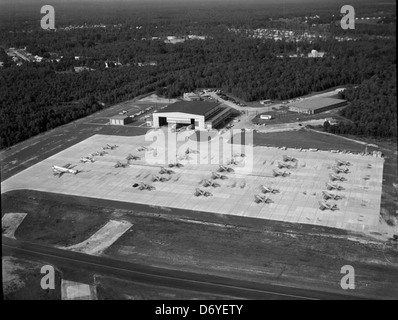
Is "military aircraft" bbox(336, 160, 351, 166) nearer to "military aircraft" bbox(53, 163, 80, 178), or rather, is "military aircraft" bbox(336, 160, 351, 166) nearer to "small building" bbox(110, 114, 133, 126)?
"military aircraft" bbox(53, 163, 80, 178)

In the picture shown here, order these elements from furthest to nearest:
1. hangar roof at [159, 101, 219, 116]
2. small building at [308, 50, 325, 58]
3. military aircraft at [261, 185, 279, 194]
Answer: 1. small building at [308, 50, 325, 58]
2. hangar roof at [159, 101, 219, 116]
3. military aircraft at [261, 185, 279, 194]

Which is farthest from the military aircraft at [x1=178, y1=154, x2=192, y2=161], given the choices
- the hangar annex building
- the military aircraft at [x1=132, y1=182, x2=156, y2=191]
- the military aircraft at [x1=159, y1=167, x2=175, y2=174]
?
the hangar annex building

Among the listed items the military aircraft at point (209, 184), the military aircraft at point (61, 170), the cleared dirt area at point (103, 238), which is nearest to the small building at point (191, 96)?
the military aircraft at point (61, 170)

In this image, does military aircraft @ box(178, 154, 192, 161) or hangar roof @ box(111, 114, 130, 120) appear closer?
military aircraft @ box(178, 154, 192, 161)

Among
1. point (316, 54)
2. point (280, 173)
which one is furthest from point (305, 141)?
point (316, 54)

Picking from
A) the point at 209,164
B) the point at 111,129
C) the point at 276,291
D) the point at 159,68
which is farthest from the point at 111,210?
the point at 159,68
